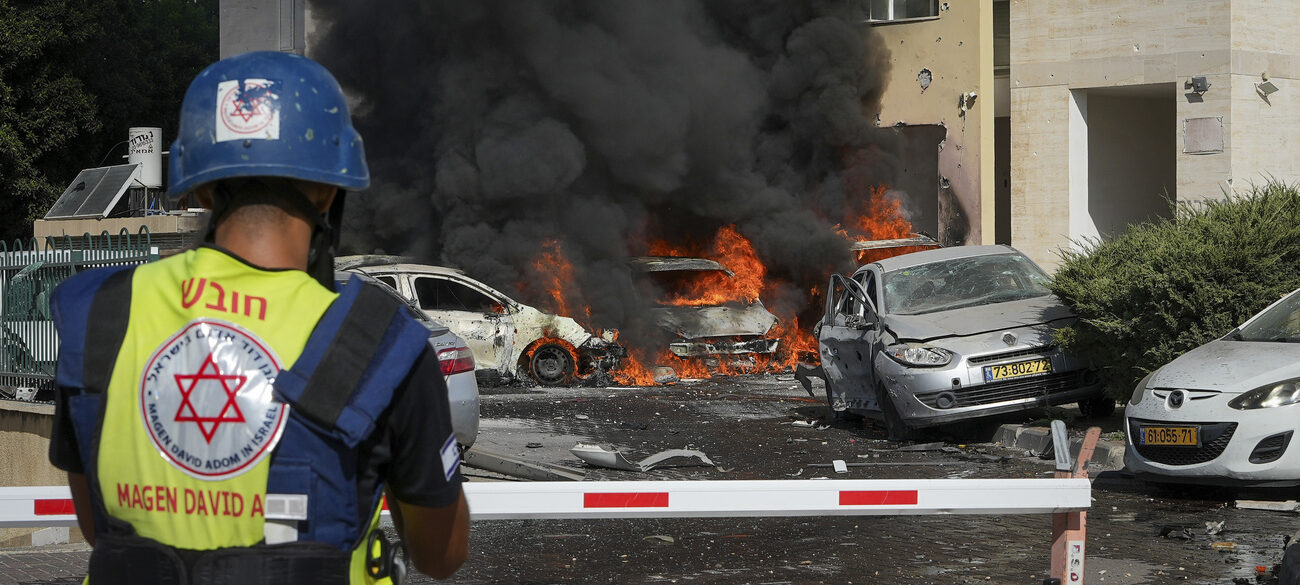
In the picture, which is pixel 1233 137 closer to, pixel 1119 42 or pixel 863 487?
pixel 1119 42

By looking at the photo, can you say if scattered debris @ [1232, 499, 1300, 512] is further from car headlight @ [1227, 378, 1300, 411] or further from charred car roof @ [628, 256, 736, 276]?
charred car roof @ [628, 256, 736, 276]

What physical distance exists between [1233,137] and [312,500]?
66.9 feet

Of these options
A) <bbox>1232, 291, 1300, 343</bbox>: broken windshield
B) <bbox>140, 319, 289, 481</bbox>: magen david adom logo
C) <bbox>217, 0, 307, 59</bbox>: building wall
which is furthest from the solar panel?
<bbox>140, 319, 289, 481</bbox>: magen david adom logo

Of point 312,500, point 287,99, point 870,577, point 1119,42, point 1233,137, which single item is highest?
point 1119,42

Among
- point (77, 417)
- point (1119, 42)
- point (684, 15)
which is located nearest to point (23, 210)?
point (684, 15)

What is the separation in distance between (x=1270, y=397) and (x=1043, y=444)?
8.40 ft

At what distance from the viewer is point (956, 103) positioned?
2403cm

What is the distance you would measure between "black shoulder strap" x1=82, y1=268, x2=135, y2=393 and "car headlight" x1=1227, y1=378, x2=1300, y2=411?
302 inches

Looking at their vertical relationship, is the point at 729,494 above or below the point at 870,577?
above

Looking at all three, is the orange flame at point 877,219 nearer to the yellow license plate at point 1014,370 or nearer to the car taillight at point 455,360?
the yellow license plate at point 1014,370

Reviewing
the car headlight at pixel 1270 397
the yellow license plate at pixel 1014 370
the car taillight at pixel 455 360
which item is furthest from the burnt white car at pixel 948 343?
the car taillight at pixel 455 360

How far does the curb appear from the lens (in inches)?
379

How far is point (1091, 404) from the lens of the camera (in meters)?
11.6

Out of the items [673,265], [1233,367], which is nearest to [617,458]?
[1233,367]
